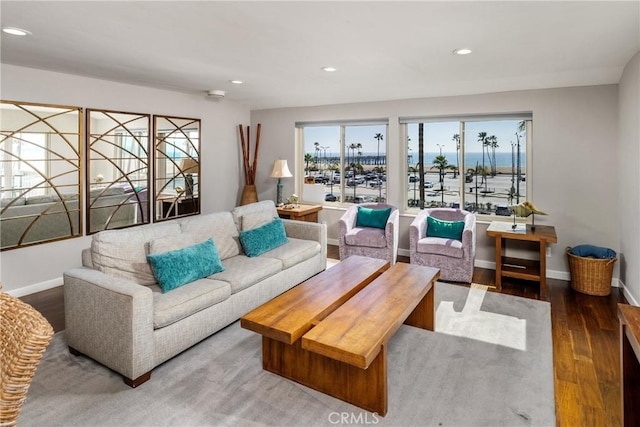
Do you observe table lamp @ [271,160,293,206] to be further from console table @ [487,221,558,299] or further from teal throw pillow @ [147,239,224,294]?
console table @ [487,221,558,299]

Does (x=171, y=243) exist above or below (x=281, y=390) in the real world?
above

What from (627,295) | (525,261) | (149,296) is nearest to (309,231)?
(149,296)

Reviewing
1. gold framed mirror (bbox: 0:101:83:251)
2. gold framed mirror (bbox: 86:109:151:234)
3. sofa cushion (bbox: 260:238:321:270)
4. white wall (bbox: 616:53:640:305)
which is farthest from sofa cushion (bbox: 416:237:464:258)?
gold framed mirror (bbox: 0:101:83:251)

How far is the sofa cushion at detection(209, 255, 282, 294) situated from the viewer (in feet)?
10.2

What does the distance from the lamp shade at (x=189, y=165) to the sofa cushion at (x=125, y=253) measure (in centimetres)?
244

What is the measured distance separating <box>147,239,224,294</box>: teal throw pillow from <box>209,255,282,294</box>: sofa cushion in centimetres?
11

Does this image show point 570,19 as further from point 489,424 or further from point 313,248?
point 313,248

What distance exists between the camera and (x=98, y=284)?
7.91 feet

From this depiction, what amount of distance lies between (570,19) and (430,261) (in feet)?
8.92

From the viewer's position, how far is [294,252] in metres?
3.94

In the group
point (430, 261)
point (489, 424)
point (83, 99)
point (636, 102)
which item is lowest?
point (489, 424)

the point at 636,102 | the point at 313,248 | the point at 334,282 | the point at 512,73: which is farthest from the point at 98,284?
the point at 636,102

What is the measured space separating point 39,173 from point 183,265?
2.17m

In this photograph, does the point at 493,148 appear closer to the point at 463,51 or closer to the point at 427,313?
the point at 463,51
